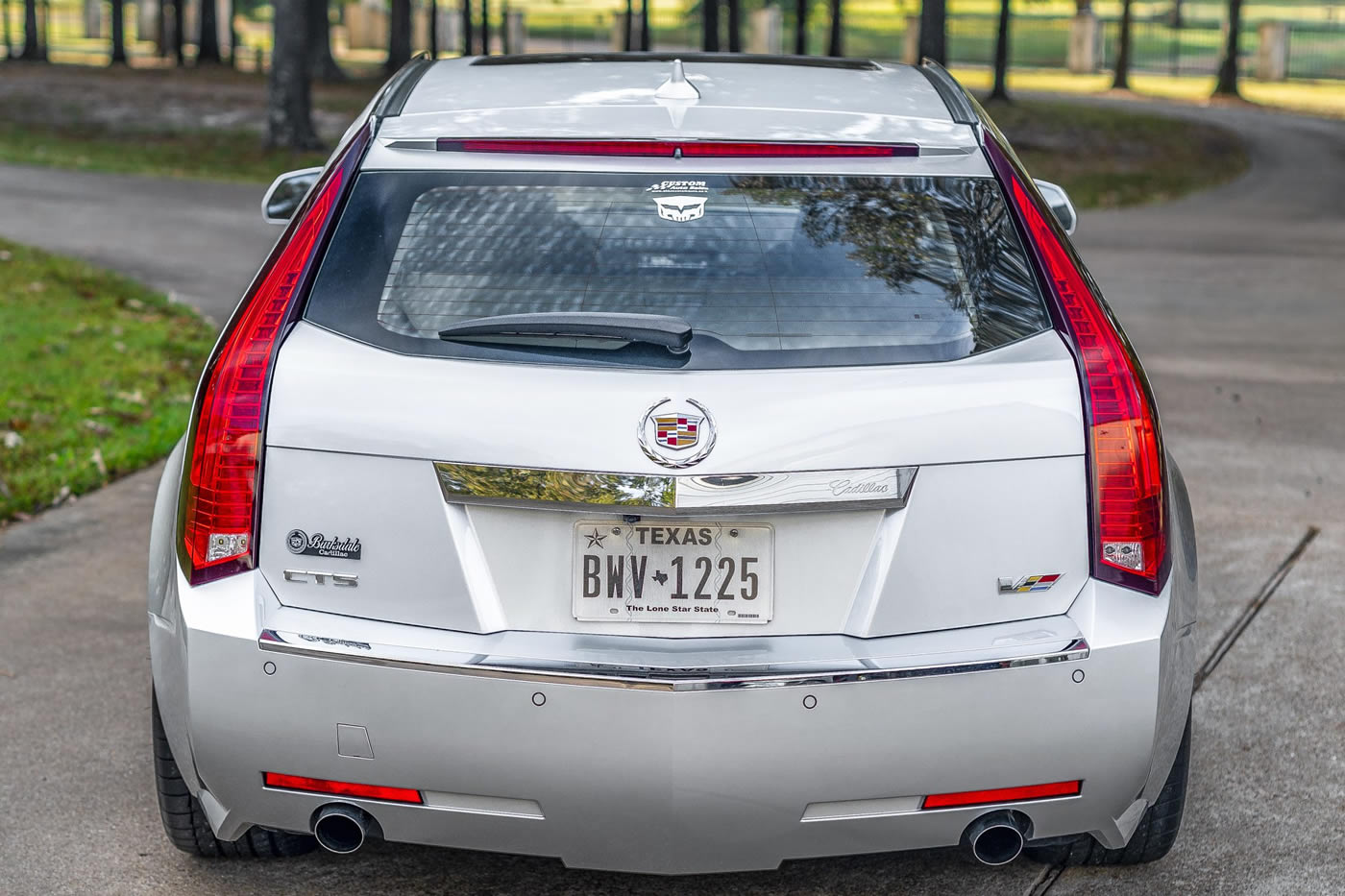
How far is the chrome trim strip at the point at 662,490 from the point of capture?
282 centimetres

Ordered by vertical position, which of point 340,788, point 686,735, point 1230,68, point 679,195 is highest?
point 679,195

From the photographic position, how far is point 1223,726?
4492mm

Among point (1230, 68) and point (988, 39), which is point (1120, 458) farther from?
point (988, 39)

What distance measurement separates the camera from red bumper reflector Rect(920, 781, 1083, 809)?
9.64 ft

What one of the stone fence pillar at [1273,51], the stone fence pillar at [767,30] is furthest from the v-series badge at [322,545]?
the stone fence pillar at [767,30]

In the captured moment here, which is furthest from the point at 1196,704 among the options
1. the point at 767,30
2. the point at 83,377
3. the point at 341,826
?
the point at 767,30

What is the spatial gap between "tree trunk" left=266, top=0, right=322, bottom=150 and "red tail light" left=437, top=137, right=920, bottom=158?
19580mm

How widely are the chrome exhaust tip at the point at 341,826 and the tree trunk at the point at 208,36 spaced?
3886 cm

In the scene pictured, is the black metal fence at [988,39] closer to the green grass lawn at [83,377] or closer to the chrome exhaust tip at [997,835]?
the green grass lawn at [83,377]

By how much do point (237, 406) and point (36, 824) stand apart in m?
1.50

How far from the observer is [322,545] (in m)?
2.93

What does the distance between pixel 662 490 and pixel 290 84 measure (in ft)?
66.7

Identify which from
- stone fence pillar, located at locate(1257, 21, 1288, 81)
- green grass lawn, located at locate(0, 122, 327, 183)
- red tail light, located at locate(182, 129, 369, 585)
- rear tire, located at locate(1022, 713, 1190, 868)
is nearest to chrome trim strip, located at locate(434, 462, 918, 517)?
red tail light, located at locate(182, 129, 369, 585)

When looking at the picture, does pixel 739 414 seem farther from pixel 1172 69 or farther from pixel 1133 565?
pixel 1172 69
